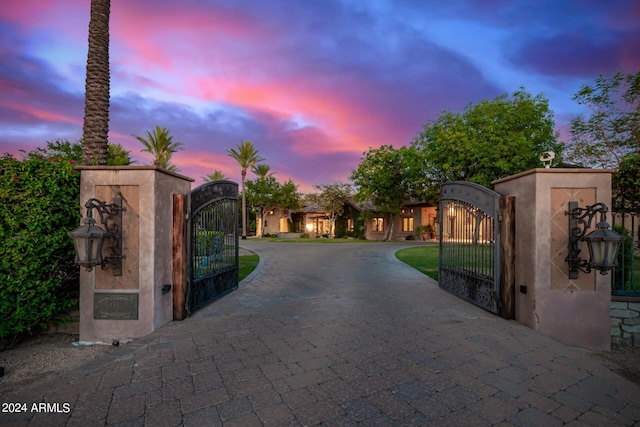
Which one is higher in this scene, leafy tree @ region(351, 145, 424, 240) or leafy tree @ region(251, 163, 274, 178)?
leafy tree @ region(251, 163, 274, 178)

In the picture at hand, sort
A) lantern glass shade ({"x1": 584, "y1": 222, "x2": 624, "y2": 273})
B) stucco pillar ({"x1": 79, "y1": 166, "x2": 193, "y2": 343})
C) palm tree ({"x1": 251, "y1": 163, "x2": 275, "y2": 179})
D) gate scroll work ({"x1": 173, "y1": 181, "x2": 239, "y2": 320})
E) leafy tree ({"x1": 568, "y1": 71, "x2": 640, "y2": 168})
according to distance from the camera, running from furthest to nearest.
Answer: palm tree ({"x1": 251, "y1": 163, "x2": 275, "y2": 179}), leafy tree ({"x1": 568, "y1": 71, "x2": 640, "y2": 168}), gate scroll work ({"x1": 173, "y1": 181, "x2": 239, "y2": 320}), stucco pillar ({"x1": 79, "y1": 166, "x2": 193, "y2": 343}), lantern glass shade ({"x1": 584, "y1": 222, "x2": 624, "y2": 273})

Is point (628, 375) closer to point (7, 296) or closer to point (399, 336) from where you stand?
point (399, 336)

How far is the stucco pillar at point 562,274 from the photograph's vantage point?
4426 millimetres

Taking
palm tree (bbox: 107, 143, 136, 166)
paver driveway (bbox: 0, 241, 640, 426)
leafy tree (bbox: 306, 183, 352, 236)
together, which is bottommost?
paver driveway (bbox: 0, 241, 640, 426)

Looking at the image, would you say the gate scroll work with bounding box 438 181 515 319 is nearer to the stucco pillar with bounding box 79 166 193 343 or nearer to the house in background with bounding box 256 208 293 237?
the stucco pillar with bounding box 79 166 193 343

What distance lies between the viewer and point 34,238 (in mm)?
4023

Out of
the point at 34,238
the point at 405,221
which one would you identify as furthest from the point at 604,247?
the point at 405,221

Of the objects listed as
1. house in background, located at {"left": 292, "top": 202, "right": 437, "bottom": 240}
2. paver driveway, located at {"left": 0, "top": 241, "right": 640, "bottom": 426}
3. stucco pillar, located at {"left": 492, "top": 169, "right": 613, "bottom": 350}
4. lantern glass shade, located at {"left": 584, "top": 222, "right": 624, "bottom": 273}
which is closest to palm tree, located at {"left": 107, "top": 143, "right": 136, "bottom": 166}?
house in background, located at {"left": 292, "top": 202, "right": 437, "bottom": 240}

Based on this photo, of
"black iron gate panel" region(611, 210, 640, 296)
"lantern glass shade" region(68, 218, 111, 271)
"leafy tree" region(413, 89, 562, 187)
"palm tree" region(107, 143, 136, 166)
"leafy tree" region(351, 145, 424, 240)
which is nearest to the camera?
"lantern glass shade" region(68, 218, 111, 271)

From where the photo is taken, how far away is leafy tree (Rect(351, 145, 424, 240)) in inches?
1033

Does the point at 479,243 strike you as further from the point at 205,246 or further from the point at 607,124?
the point at 607,124

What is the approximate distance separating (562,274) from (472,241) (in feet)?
5.87

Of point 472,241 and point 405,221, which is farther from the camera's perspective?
point 405,221

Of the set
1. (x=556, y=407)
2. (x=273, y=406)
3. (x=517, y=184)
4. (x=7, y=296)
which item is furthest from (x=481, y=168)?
(x=7, y=296)
